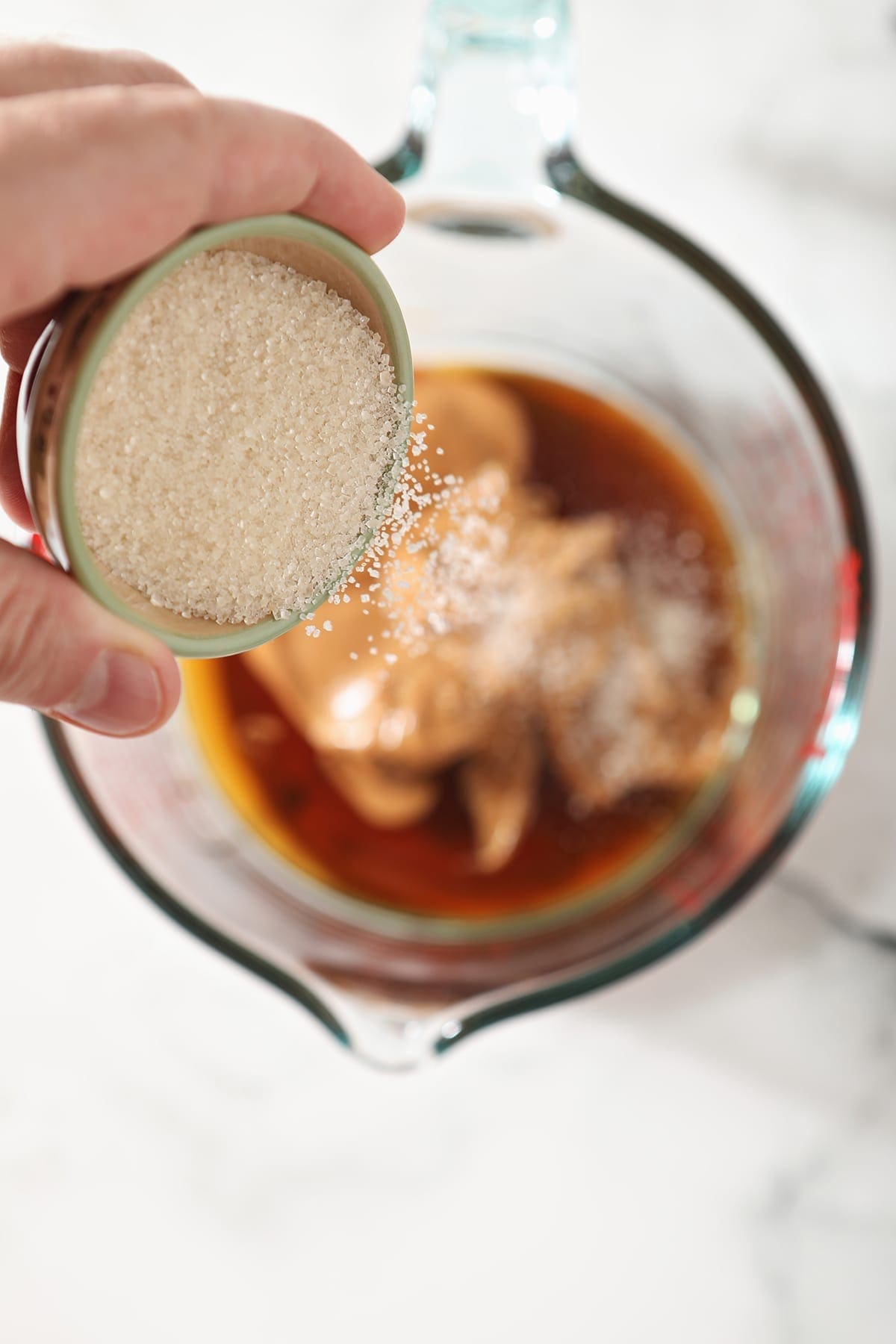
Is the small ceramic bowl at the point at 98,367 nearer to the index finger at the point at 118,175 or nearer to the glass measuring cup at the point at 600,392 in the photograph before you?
the index finger at the point at 118,175

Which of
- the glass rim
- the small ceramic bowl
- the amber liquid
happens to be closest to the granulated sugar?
the small ceramic bowl

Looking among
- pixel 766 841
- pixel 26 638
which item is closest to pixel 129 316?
pixel 26 638

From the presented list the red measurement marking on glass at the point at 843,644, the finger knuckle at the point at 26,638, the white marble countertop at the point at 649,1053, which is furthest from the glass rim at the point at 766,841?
the finger knuckle at the point at 26,638

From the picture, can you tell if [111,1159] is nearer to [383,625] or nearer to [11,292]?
[383,625]

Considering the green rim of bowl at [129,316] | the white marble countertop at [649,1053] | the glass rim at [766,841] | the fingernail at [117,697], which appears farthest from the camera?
the white marble countertop at [649,1053]

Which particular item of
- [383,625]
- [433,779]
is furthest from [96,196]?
[433,779]
